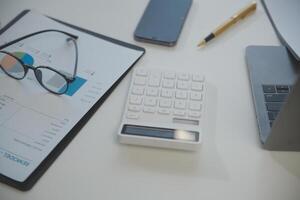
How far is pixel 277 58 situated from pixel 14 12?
0.51m

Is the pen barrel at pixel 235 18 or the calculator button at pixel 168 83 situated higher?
the pen barrel at pixel 235 18

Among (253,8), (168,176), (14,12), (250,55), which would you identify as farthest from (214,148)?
(14,12)

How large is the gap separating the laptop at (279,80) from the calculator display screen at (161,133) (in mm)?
105

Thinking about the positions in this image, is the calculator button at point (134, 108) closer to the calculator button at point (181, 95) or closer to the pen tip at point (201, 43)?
the calculator button at point (181, 95)

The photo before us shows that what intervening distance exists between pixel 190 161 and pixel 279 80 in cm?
21

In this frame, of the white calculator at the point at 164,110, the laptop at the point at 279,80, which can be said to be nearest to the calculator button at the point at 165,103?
the white calculator at the point at 164,110

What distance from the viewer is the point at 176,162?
0.49 meters

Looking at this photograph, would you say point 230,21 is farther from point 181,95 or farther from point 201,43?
point 181,95

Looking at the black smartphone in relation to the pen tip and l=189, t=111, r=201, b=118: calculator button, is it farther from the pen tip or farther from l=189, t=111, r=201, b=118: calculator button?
l=189, t=111, r=201, b=118: calculator button

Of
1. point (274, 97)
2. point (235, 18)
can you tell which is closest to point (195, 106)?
point (274, 97)

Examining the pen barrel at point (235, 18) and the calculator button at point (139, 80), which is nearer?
the calculator button at point (139, 80)

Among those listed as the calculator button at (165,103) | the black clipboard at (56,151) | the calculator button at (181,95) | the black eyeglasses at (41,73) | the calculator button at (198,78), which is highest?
the calculator button at (198,78)

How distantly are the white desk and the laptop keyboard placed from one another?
0.03m

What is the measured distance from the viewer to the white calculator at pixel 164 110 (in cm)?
49
